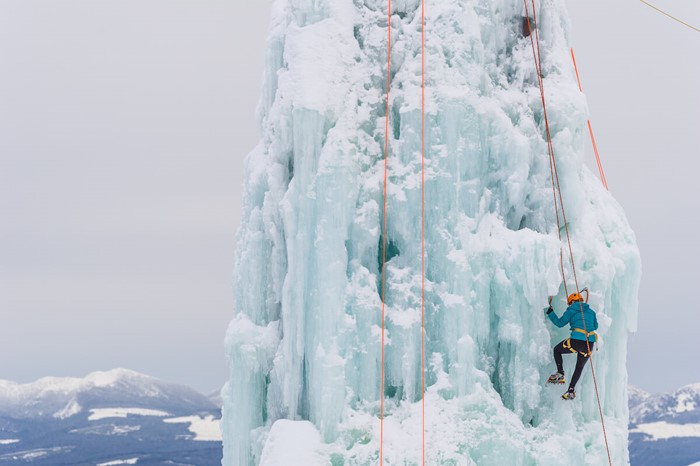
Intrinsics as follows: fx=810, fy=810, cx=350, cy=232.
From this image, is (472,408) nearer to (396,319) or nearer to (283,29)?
(396,319)

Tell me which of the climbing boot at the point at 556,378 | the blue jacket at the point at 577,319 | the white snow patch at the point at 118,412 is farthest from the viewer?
the white snow patch at the point at 118,412

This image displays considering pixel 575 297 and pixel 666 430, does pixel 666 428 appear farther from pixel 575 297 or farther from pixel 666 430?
pixel 575 297

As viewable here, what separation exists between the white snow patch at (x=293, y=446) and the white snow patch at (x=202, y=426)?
37.1 m

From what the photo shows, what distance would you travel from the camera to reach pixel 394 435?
10875 mm

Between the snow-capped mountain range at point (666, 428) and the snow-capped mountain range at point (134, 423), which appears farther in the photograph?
the snow-capped mountain range at point (134, 423)

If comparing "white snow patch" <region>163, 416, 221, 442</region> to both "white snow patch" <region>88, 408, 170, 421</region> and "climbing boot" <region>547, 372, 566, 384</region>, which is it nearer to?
"white snow patch" <region>88, 408, 170, 421</region>

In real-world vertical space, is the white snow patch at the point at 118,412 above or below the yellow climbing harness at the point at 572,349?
below

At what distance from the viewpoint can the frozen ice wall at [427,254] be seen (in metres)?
11.0

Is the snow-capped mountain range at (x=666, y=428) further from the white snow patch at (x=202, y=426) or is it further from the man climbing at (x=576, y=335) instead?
the man climbing at (x=576, y=335)

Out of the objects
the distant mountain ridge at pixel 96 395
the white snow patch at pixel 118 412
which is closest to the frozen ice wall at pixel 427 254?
the white snow patch at pixel 118 412

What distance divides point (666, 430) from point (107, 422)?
3254cm

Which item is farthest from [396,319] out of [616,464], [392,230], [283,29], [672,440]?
[672,440]

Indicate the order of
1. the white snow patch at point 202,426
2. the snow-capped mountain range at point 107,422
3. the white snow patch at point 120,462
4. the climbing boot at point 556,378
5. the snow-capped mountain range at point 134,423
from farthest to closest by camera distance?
the white snow patch at point 202,426
the snow-capped mountain range at point 107,422
the white snow patch at point 120,462
the snow-capped mountain range at point 134,423
the climbing boot at point 556,378

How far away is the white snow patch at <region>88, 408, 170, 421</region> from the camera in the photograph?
50.5 m
